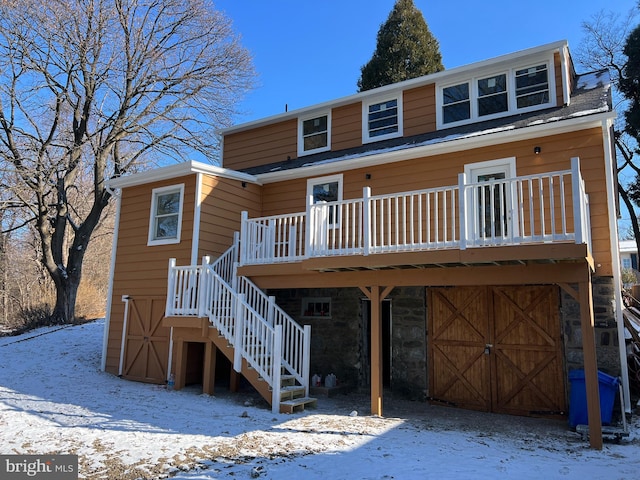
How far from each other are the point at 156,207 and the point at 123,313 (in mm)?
2709

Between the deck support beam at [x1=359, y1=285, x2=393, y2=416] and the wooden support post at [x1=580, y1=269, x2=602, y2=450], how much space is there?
9.30ft

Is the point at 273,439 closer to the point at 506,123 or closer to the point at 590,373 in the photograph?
the point at 590,373

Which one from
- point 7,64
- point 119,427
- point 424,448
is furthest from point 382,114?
point 7,64

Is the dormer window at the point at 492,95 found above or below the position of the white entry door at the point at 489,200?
above

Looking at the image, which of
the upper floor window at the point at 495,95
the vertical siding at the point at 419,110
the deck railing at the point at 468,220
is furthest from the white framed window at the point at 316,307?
the upper floor window at the point at 495,95

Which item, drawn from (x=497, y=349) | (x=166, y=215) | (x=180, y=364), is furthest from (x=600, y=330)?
(x=166, y=215)

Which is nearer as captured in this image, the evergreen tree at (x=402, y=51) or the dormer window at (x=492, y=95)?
the dormer window at (x=492, y=95)

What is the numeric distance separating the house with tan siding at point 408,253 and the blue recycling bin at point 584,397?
0.61m

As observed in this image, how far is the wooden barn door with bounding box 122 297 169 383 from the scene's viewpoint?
400 inches

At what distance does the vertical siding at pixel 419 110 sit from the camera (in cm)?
1075

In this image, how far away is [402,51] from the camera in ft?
76.5

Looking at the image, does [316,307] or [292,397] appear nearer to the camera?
[292,397]

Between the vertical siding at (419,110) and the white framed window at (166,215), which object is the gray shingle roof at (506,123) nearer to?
the vertical siding at (419,110)

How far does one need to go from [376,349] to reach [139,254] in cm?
649
